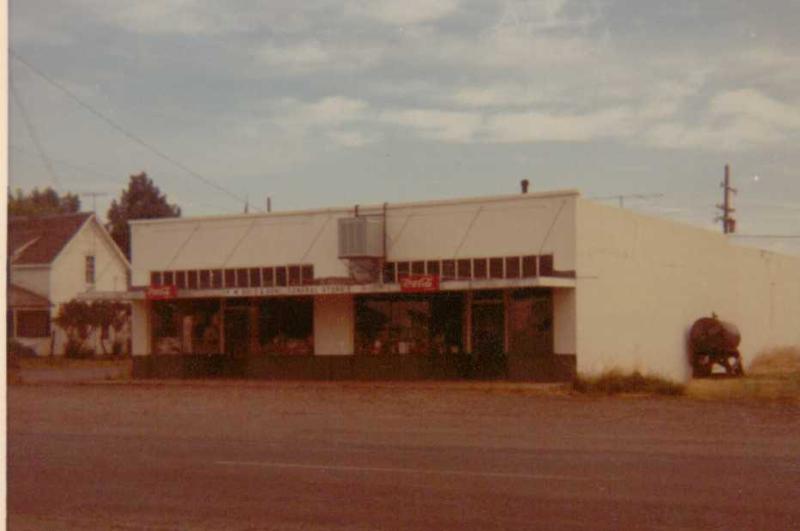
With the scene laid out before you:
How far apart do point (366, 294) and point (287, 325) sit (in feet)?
9.88

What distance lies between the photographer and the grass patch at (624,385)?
97.3 feet

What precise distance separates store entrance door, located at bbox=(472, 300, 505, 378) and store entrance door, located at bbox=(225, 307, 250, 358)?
750 centimetres

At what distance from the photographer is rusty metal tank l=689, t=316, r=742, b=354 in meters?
38.2

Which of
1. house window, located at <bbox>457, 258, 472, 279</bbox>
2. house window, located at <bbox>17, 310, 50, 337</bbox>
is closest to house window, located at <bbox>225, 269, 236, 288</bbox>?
house window, located at <bbox>457, 258, 472, 279</bbox>

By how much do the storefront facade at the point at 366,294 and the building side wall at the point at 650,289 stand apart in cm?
112

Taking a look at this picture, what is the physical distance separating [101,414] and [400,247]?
469 inches

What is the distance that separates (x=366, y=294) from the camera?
34.3m

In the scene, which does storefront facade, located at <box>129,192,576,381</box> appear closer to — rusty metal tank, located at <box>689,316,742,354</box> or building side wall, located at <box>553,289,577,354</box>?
building side wall, located at <box>553,289,577,354</box>

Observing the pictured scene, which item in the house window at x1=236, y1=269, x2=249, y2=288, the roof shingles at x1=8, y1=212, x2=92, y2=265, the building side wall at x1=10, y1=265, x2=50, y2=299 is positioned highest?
the roof shingles at x1=8, y1=212, x2=92, y2=265

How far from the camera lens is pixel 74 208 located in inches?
3733

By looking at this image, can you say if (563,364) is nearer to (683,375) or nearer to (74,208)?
(683,375)

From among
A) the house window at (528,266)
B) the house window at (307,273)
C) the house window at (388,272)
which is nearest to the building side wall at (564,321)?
the house window at (528,266)

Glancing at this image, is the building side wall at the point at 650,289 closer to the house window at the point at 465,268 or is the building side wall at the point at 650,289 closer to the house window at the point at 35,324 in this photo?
the house window at the point at 465,268

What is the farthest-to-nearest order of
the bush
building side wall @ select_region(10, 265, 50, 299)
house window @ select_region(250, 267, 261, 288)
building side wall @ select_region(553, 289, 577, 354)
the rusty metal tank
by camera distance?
building side wall @ select_region(10, 265, 50, 299) < the bush < the rusty metal tank < house window @ select_region(250, 267, 261, 288) < building side wall @ select_region(553, 289, 577, 354)
